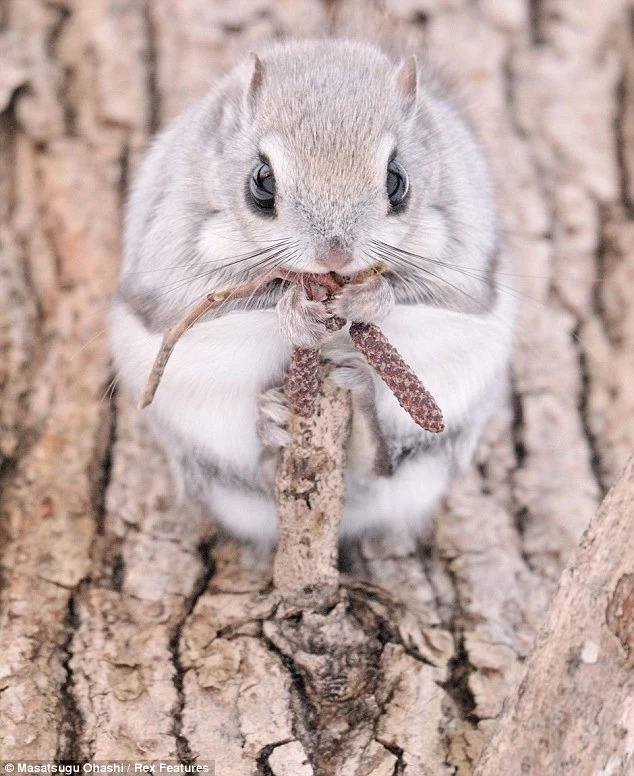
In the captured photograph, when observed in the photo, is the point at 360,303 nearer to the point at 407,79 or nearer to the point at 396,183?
the point at 396,183

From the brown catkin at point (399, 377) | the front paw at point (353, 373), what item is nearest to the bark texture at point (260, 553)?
the brown catkin at point (399, 377)

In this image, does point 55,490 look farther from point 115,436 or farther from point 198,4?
point 198,4

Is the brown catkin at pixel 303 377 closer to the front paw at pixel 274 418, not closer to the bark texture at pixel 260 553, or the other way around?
the front paw at pixel 274 418

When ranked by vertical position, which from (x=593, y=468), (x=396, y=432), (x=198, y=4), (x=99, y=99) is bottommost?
(x=593, y=468)

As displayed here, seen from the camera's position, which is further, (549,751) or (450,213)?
(450,213)

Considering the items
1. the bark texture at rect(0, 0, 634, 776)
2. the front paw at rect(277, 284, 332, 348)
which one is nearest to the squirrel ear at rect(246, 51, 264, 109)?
the front paw at rect(277, 284, 332, 348)

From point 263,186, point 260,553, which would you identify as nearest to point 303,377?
point 263,186

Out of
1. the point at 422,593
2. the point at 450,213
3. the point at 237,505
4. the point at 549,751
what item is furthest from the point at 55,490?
the point at 549,751
